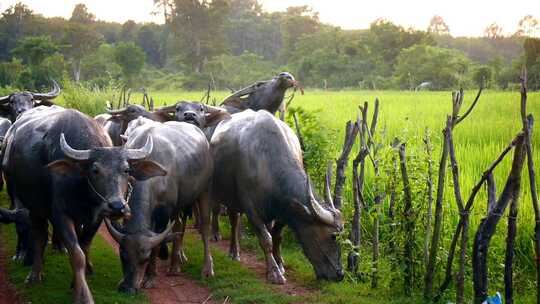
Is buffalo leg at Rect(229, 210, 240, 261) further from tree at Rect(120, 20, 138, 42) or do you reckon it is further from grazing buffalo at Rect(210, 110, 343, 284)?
tree at Rect(120, 20, 138, 42)

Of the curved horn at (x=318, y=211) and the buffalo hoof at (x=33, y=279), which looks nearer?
the curved horn at (x=318, y=211)

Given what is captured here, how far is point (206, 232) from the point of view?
6.76 meters

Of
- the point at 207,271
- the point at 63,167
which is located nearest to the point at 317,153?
the point at 207,271

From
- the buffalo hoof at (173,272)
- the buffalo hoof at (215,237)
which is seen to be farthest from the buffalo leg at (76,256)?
the buffalo hoof at (215,237)

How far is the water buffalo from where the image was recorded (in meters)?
5.51

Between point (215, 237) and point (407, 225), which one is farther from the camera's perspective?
point (215, 237)

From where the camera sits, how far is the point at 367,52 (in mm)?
38500

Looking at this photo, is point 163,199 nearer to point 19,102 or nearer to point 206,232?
point 206,232

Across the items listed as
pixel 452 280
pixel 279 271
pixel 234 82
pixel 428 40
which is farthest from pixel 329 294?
pixel 428 40

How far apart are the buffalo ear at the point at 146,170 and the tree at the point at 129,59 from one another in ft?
115

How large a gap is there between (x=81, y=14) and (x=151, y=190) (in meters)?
62.4

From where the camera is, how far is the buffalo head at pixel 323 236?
19.2 feet

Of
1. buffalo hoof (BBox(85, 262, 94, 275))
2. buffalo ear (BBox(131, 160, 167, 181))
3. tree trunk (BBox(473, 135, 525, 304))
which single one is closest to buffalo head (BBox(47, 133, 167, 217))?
buffalo ear (BBox(131, 160, 167, 181))

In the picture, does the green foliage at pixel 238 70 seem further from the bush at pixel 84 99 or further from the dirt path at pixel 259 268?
the dirt path at pixel 259 268
